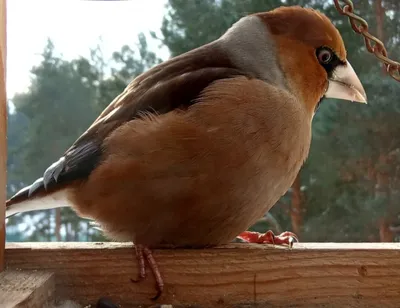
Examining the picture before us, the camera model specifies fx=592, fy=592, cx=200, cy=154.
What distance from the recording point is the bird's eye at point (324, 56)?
0.89 metres

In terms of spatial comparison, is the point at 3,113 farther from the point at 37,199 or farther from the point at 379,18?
the point at 379,18

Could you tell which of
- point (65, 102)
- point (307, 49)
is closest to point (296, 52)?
point (307, 49)

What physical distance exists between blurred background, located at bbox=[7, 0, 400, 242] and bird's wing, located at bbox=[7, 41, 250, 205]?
0.68 feet

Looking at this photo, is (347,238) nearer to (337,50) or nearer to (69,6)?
(337,50)

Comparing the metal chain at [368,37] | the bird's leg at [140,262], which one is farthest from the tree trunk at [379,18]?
the bird's leg at [140,262]

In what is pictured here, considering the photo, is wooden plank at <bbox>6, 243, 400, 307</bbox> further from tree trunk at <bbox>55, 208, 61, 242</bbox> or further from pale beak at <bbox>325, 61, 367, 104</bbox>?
tree trunk at <bbox>55, 208, 61, 242</bbox>

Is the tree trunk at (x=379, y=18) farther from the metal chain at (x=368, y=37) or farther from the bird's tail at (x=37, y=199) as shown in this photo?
the bird's tail at (x=37, y=199)

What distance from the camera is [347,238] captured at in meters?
1.22

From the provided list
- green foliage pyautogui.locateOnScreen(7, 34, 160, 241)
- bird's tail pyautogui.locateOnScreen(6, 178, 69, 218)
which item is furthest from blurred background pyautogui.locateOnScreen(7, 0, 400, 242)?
bird's tail pyautogui.locateOnScreen(6, 178, 69, 218)

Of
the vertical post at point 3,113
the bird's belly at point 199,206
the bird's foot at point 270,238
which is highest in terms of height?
the vertical post at point 3,113

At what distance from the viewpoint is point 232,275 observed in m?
0.77

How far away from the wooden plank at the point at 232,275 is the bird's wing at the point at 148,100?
0.11 meters

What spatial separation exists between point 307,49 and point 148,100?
0.85ft

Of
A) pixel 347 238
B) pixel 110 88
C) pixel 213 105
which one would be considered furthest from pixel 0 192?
pixel 347 238
